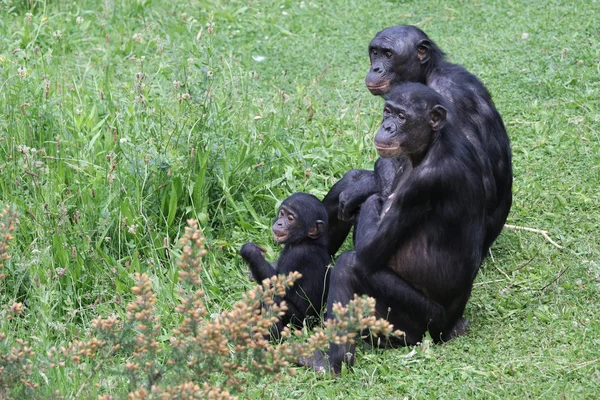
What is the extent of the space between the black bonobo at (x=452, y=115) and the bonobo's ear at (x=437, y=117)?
47 centimetres

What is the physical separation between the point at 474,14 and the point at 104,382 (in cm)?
612

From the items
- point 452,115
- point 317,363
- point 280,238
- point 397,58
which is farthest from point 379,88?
point 317,363

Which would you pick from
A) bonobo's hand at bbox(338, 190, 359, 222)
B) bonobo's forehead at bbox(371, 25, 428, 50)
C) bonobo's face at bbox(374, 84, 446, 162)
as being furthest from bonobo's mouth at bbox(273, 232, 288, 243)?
bonobo's forehead at bbox(371, 25, 428, 50)

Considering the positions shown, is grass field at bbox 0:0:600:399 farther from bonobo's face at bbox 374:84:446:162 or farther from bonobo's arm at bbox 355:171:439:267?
bonobo's face at bbox 374:84:446:162

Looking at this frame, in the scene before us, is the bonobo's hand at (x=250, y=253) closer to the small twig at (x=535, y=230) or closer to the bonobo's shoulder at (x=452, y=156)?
the bonobo's shoulder at (x=452, y=156)

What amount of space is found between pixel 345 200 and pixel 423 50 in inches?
41.7

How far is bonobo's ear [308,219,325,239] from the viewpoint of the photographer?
220 inches

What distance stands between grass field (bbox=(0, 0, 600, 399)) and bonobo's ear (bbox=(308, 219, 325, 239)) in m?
0.56

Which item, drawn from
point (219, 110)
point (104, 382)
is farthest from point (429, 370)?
point (219, 110)

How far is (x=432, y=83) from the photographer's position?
228 inches

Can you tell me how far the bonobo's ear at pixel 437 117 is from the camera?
4855 mm

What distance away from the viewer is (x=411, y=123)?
4871mm

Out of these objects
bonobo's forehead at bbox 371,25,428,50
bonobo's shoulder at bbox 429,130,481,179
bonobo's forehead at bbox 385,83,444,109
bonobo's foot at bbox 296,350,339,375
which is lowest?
bonobo's foot at bbox 296,350,339,375

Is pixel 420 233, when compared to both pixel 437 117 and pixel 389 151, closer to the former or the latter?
pixel 389 151
